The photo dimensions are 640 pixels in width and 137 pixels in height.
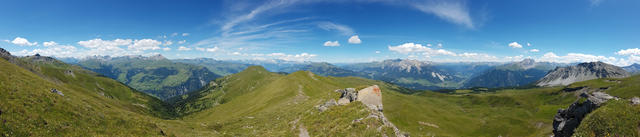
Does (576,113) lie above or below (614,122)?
below

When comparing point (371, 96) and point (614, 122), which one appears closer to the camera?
point (614, 122)

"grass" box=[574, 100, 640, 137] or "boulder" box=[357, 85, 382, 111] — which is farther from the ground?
"grass" box=[574, 100, 640, 137]

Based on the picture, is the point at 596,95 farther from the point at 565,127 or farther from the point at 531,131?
the point at 531,131

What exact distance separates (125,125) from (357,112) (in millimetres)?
36946

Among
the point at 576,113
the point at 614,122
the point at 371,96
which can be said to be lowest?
the point at 371,96

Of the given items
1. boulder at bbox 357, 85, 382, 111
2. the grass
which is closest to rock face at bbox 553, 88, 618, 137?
the grass

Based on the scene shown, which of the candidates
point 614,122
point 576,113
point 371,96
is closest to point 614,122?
Result: point 614,122

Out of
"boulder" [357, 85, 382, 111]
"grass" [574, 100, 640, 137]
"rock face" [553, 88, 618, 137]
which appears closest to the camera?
"grass" [574, 100, 640, 137]

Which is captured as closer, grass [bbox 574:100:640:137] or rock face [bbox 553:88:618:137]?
grass [bbox 574:100:640:137]

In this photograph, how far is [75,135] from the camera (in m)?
25.9

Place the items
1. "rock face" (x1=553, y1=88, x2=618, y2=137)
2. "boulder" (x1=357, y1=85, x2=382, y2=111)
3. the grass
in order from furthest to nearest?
"boulder" (x1=357, y1=85, x2=382, y2=111)
"rock face" (x1=553, y1=88, x2=618, y2=137)
the grass

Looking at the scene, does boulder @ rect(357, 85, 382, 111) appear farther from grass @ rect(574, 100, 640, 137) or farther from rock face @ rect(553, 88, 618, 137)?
grass @ rect(574, 100, 640, 137)

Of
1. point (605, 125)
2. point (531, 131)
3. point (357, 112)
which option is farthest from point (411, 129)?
point (605, 125)

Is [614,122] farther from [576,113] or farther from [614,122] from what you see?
[576,113]
